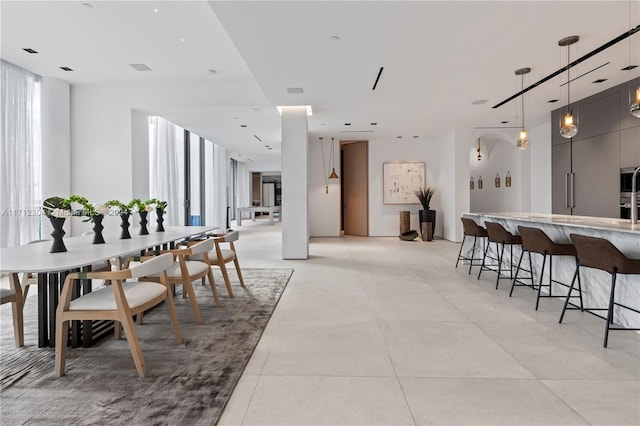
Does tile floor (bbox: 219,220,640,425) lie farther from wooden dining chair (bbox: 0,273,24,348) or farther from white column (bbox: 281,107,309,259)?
white column (bbox: 281,107,309,259)

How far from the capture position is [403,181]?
31.7ft

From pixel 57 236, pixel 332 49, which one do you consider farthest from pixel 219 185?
pixel 57 236

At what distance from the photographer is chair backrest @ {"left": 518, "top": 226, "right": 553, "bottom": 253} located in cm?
338

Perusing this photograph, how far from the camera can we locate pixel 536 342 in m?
2.62

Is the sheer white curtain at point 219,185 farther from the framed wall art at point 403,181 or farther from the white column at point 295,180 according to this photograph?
the white column at point 295,180

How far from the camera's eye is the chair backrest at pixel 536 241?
11.1ft

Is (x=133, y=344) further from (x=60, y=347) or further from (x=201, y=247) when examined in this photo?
(x=201, y=247)

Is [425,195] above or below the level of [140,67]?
below

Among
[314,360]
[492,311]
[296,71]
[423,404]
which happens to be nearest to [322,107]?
[296,71]

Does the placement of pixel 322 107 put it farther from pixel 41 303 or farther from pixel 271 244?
pixel 41 303

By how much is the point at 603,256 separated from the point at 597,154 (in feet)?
14.7

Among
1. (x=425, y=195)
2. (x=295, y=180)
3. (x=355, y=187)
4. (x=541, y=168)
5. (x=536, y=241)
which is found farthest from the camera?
(x=355, y=187)

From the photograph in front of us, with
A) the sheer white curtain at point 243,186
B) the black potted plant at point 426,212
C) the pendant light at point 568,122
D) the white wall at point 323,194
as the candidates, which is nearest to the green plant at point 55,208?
the pendant light at point 568,122

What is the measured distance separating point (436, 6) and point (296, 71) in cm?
203
